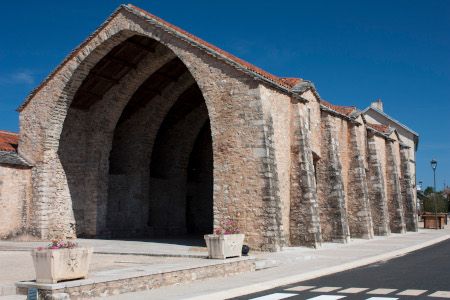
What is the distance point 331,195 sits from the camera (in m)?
18.8

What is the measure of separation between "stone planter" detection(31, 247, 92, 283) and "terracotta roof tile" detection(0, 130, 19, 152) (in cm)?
1309

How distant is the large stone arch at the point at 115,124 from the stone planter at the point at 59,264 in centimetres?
742

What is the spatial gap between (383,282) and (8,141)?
55.5 feet

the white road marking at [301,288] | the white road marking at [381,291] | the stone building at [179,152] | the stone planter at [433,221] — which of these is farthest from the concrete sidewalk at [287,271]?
the stone planter at [433,221]

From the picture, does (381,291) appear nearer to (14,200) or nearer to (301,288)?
(301,288)

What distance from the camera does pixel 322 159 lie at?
1962cm

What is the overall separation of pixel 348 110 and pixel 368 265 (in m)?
12.2

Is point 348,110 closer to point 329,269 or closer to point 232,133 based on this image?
point 232,133

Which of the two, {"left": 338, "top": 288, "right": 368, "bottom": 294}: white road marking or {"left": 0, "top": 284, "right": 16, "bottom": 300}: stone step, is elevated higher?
{"left": 0, "top": 284, "right": 16, "bottom": 300}: stone step

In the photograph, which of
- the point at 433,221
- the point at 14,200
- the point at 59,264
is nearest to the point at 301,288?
the point at 59,264

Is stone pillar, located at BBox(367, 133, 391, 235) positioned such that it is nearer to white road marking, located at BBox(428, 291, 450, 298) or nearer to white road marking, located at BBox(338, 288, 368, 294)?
white road marking, located at BBox(338, 288, 368, 294)

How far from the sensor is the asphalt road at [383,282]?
25.6ft

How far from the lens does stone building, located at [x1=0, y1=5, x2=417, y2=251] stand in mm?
15188

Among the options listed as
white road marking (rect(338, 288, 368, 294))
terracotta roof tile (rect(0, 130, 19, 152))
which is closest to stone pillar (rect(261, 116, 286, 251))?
white road marking (rect(338, 288, 368, 294))
